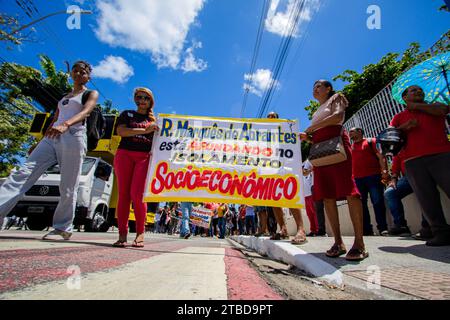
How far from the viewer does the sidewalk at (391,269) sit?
51.9 inches

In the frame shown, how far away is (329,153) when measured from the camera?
2.31 m

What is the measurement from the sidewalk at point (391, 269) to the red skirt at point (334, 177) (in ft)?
1.91

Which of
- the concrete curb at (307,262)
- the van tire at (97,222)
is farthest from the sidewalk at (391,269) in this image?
the van tire at (97,222)

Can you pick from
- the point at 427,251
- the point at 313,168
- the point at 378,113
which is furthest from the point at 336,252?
the point at 378,113

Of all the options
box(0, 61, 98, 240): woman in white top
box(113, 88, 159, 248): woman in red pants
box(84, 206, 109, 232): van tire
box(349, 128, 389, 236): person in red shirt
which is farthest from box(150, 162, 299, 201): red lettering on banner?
box(84, 206, 109, 232): van tire

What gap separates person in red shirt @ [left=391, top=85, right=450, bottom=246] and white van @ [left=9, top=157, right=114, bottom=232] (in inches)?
204

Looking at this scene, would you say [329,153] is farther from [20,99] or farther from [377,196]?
[20,99]

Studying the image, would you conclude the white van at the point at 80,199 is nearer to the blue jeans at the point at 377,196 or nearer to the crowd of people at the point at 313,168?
the crowd of people at the point at 313,168

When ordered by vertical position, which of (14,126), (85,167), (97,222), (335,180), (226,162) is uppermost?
(14,126)

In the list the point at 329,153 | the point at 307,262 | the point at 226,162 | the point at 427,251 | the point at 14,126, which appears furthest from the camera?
the point at 14,126

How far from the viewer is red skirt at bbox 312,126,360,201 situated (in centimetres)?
230

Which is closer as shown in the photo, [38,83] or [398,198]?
[398,198]

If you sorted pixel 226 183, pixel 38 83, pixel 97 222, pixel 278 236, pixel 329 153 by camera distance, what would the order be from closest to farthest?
pixel 329 153, pixel 226 183, pixel 278 236, pixel 97 222, pixel 38 83

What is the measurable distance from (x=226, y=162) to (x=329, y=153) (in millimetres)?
1680
